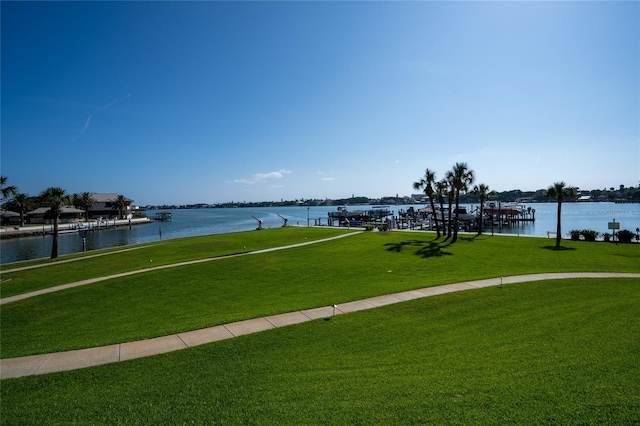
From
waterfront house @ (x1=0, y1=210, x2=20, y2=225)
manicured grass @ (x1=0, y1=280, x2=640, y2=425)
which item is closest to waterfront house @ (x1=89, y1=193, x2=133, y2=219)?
waterfront house @ (x1=0, y1=210, x2=20, y2=225)

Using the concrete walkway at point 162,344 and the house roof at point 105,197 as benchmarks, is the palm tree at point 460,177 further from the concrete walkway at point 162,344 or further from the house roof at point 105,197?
the house roof at point 105,197

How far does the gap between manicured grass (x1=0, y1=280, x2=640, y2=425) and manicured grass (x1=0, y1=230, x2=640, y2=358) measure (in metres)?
2.63

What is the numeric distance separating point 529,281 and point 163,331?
15984 millimetres

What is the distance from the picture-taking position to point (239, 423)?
5496mm

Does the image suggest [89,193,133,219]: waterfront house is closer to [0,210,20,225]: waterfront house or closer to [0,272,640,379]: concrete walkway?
[0,210,20,225]: waterfront house

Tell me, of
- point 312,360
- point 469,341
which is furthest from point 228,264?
point 469,341

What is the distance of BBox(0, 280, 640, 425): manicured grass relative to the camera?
5.68 m

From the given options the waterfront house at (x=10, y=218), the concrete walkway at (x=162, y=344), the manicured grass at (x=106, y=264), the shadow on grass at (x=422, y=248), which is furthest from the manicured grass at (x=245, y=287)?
the waterfront house at (x=10, y=218)

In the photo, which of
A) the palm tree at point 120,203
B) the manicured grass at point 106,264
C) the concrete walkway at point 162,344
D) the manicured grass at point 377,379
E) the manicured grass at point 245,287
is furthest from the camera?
the palm tree at point 120,203

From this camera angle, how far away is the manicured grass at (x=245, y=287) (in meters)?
10.9

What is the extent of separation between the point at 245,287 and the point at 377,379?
1065 cm

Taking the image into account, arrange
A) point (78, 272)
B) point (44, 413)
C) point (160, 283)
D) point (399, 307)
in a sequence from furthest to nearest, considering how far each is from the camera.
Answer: point (78, 272) < point (160, 283) < point (399, 307) < point (44, 413)

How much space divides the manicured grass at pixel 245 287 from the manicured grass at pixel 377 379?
8.64 feet

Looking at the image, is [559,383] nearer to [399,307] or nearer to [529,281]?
[399,307]
